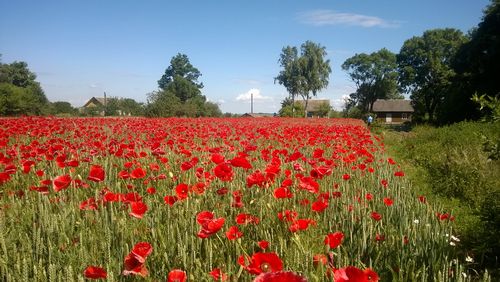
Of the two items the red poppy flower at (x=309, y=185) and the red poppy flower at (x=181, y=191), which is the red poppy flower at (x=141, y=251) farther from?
the red poppy flower at (x=309, y=185)

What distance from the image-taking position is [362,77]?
8381cm

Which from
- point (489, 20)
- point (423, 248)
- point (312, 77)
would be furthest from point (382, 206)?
point (312, 77)

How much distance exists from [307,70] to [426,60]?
21398 mm

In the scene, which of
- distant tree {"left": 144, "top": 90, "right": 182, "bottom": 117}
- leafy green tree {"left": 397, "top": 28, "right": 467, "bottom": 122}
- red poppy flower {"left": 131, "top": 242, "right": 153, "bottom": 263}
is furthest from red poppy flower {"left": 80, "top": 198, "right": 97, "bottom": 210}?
leafy green tree {"left": 397, "top": 28, "right": 467, "bottom": 122}

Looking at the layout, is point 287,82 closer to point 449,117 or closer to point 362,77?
point 362,77

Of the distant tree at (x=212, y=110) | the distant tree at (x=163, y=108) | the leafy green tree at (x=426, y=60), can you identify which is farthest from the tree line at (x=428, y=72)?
the distant tree at (x=163, y=108)

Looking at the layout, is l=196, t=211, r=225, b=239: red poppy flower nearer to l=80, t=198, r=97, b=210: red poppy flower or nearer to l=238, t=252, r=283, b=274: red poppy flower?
l=238, t=252, r=283, b=274: red poppy flower

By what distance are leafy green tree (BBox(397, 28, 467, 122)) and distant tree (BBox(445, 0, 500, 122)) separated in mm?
19921

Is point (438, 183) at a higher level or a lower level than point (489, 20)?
lower

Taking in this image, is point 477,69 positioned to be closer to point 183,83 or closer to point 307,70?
point 307,70

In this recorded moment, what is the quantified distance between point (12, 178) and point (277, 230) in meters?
3.60

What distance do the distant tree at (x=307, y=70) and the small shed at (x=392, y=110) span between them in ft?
59.1

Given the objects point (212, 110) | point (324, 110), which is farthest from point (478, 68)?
point (324, 110)

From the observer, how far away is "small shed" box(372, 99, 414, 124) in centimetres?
8306
